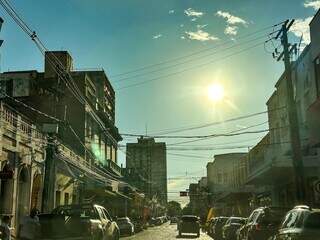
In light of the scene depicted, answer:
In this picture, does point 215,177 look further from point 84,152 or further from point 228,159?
point 84,152

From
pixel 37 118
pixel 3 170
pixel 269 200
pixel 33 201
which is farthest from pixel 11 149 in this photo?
pixel 269 200

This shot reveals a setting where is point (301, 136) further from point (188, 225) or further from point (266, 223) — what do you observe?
point (188, 225)

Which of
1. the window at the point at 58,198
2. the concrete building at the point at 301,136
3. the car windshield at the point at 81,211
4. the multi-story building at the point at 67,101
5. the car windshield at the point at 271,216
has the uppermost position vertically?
the multi-story building at the point at 67,101

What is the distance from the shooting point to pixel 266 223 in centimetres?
1852

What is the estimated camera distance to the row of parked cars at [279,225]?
38.9 feet

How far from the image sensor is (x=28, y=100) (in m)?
56.1

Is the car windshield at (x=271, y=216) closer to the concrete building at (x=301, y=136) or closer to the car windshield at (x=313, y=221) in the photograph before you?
the concrete building at (x=301, y=136)

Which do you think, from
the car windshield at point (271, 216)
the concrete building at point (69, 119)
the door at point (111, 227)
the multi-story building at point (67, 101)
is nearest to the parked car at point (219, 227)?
the concrete building at point (69, 119)

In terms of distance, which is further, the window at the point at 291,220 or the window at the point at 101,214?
the window at the point at 101,214

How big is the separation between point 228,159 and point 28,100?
7444 cm

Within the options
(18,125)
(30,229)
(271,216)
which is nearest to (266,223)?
(271,216)

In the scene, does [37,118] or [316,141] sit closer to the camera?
[316,141]

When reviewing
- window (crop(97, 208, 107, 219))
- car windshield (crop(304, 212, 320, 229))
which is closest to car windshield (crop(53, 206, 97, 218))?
window (crop(97, 208, 107, 219))

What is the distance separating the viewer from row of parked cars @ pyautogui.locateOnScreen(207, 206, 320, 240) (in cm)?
1185
